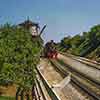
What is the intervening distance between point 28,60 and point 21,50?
113 centimetres

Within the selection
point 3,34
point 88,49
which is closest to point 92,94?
point 3,34

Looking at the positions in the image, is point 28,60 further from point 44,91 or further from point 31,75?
point 44,91

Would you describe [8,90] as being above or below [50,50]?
below

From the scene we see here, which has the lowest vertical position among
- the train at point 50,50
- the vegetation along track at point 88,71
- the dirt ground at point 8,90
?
the dirt ground at point 8,90

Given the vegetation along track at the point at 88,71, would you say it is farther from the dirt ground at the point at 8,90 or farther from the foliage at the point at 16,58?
the dirt ground at the point at 8,90

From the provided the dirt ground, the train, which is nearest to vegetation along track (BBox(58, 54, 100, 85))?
the dirt ground

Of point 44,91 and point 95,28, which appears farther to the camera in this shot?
point 95,28

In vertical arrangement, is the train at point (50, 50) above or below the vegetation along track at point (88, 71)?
above

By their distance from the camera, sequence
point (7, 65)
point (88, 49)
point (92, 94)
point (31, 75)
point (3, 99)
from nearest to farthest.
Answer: point (92, 94), point (7, 65), point (31, 75), point (3, 99), point (88, 49)

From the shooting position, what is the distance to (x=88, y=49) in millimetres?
61188

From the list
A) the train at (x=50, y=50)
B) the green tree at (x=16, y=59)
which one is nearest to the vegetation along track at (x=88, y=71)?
the green tree at (x=16, y=59)

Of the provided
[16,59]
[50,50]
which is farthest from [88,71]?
[50,50]

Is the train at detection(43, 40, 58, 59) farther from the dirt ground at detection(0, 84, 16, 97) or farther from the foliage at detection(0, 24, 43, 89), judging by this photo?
the foliage at detection(0, 24, 43, 89)

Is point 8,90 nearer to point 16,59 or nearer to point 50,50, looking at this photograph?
point 16,59
